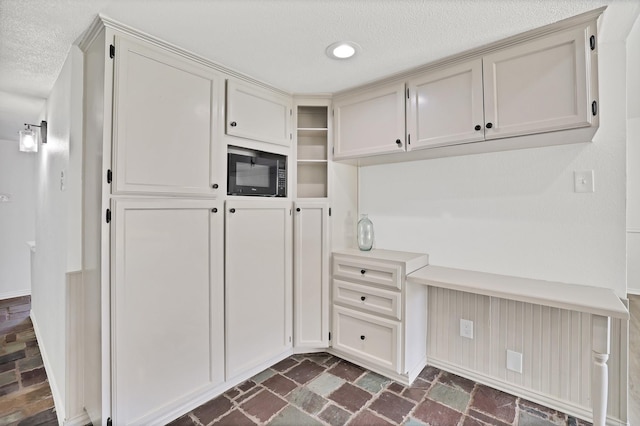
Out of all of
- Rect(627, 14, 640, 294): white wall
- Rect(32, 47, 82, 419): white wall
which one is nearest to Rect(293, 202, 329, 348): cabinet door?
Rect(32, 47, 82, 419): white wall

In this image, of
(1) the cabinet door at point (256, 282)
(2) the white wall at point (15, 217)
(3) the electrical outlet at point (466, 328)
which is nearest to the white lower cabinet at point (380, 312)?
(3) the electrical outlet at point (466, 328)

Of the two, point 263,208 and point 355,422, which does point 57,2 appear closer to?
point 263,208

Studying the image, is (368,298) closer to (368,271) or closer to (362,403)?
(368,271)

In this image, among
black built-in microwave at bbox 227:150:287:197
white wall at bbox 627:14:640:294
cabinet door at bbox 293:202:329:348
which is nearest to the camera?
black built-in microwave at bbox 227:150:287:197

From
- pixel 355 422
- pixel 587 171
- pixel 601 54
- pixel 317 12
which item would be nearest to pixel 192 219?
pixel 317 12

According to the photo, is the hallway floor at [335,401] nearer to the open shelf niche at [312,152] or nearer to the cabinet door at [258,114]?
the open shelf niche at [312,152]

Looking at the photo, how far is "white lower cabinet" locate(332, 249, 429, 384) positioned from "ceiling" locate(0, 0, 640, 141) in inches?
54.5

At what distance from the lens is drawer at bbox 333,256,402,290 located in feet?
6.85

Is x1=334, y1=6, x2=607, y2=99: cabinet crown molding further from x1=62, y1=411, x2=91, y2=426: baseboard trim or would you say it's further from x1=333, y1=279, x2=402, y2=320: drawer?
x1=62, y1=411, x2=91, y2=426: baseboard trim

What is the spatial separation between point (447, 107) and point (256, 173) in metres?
1.38

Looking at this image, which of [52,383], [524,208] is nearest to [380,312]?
[524,208]

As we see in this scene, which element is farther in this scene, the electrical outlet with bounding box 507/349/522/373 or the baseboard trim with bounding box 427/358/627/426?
the electrical outlet with bounding box 507/349/522/373

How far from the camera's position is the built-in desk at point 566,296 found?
1.42m

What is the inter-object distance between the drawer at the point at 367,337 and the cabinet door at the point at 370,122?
1258mm
